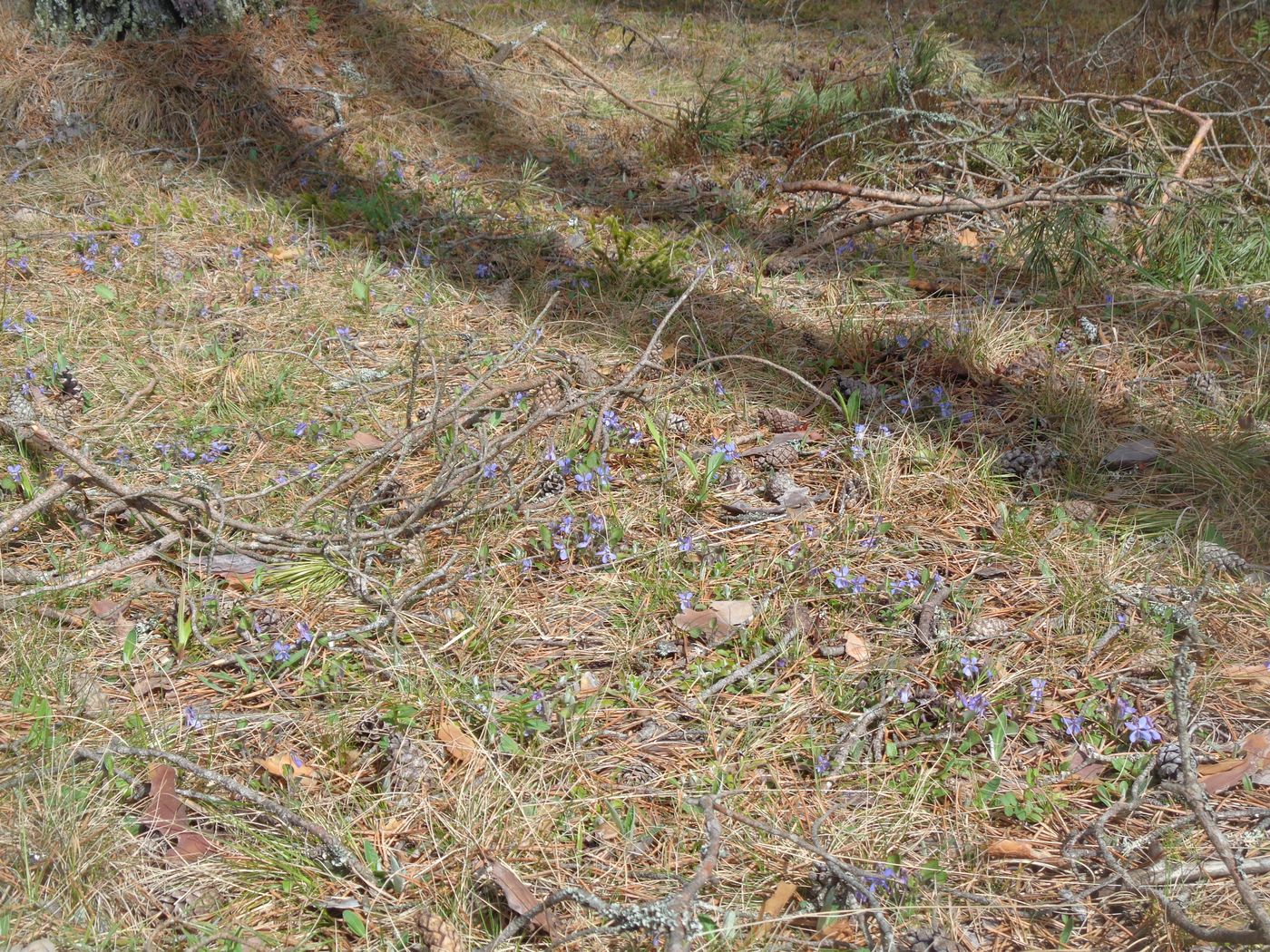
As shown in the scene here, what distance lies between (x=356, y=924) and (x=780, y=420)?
81.4 inches

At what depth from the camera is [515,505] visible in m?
2.85

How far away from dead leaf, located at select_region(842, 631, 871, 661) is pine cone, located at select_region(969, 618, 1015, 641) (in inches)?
10.9

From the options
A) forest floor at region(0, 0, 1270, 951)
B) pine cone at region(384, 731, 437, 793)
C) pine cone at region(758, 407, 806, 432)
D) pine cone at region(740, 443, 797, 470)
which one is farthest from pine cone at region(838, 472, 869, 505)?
pine cone at region(384, 731, 437, 793)

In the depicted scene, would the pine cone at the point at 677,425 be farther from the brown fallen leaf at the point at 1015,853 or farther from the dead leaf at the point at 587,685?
the brown fallen leaf at the point at 1015,853

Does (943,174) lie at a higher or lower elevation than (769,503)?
higher

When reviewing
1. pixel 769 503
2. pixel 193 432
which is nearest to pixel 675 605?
pixel 769 503

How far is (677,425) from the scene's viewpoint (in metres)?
3.26

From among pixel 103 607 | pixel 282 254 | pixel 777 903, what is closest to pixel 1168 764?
pixel 777 903

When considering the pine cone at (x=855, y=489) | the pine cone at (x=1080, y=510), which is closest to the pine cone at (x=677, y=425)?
the pine cone at (x=855, y=489)

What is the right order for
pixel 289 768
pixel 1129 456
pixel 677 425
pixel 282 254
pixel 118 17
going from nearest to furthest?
1. pixel 289 768
2. pixel 1129 456
3. pixel 677 425
4. pixel 282 254
5. pixel 118 17

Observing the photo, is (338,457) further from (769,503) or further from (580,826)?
(580,826)

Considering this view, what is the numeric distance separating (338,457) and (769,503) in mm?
1335

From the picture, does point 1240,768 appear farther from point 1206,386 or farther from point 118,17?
point 118,17

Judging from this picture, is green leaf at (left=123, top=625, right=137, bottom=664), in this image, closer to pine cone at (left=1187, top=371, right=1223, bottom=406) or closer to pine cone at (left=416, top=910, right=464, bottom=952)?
pine cone at (left=416, top=910, right=464, bottom=952)
